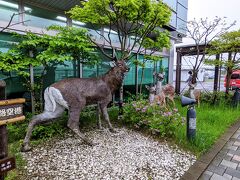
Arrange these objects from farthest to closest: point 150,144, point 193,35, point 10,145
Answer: point 193,35 → point 150,144 → point 10,145

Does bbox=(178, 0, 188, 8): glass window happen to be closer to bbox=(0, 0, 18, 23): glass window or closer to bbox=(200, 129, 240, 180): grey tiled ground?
bbox=(0, 0, 18, 23): glass window

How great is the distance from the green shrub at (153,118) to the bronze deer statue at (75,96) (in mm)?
1006

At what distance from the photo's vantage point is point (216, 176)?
9.77 ft

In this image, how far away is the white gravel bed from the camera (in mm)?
2844

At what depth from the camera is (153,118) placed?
15.1 ft

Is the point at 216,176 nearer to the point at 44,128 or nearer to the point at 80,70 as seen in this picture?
the point at 44,128

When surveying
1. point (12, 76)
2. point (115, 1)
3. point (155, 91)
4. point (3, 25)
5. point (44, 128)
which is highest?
point (115, 1)

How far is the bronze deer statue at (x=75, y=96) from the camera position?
3.57m

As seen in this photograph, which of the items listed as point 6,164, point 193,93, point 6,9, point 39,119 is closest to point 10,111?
point 6,164

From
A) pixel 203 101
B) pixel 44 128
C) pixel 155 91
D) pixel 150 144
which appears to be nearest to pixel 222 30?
pixel 203 101

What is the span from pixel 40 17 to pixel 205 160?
585 centimetres

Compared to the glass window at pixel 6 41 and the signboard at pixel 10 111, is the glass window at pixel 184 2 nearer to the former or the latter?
the glass window at pixel 6 41

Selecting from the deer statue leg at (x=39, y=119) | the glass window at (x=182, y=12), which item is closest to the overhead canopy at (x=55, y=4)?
the deer statue leg at (x=39, y=119)

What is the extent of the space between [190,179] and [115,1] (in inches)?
151
